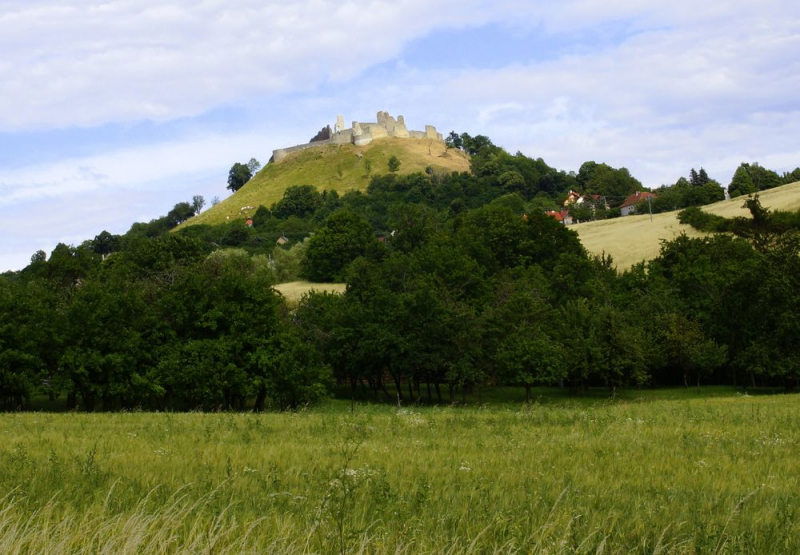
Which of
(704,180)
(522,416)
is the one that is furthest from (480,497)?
(704,180)

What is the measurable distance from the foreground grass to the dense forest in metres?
31.4

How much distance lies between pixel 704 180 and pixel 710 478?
660ft

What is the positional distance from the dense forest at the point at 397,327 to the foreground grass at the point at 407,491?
3143cm

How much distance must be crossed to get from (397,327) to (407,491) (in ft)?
167

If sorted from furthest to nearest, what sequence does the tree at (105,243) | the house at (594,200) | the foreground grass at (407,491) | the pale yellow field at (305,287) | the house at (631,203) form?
the house at (594,200)
the tree at (105,243)
the house at (631,203)
the pale yellow field at (305,287)
the foreground grass at (407,491)

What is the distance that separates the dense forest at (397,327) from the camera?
48.4m

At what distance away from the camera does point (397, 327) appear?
200 feet

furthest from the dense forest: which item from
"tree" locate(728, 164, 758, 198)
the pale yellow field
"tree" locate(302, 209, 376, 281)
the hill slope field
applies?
"tree" locate(728, 164, 758, 198)

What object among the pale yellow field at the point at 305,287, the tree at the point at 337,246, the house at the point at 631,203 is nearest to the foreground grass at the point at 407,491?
the pale yellow field at the point at 305,287

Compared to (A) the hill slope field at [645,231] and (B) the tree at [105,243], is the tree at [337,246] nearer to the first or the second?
(A) the hill slope field at [645,231]

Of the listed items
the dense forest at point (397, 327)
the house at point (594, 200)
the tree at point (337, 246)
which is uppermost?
the house at point (594, 200)

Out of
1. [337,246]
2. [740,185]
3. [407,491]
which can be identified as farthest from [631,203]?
[407,491]

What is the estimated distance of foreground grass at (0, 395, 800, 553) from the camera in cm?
720

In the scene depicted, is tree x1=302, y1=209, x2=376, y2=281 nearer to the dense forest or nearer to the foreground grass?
the dense forest
